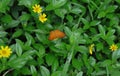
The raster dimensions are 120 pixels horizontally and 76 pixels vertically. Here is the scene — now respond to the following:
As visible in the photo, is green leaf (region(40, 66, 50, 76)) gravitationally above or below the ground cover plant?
below

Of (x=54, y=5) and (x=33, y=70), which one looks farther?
(x=54, y=5)

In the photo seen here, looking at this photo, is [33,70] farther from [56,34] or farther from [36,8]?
[36,8]

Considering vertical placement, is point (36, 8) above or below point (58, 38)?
above

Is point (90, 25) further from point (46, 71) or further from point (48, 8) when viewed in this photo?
point (46, 71)

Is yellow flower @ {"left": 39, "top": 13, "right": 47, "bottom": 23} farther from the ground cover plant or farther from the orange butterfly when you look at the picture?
the orange butterfly

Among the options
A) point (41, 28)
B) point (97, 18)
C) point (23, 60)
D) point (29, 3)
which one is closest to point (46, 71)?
point (23, 60)

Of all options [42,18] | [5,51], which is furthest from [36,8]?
[5,51]

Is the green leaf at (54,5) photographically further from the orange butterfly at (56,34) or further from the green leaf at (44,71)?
the green leaf at (44,71)

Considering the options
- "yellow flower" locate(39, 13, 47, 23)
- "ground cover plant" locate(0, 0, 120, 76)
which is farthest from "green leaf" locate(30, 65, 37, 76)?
"yellow flower" locate(39, 13, 47, 23)

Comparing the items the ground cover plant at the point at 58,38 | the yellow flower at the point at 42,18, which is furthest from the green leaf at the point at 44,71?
the yellow flower at the point at 42,18
